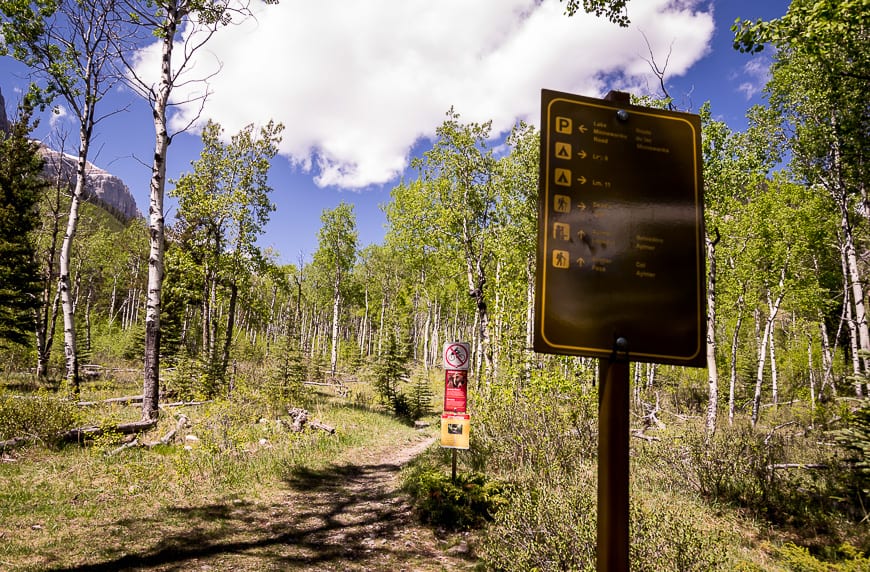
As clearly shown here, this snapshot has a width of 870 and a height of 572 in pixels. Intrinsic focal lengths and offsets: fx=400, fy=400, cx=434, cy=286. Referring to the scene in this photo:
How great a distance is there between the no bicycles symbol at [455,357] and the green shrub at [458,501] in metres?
2.11

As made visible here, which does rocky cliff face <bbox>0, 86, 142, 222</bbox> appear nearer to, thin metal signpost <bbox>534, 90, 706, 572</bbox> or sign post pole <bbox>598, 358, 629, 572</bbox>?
thin metal signpost <bbox>534, 90, 706, 572</bbox>

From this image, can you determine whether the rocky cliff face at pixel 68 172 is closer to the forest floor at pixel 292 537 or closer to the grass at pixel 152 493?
the grass at pixel 152 493

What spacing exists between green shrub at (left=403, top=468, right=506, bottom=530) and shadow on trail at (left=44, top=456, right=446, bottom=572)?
440 millimetres

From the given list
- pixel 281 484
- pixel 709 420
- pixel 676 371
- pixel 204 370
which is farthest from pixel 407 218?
pixel 676 371

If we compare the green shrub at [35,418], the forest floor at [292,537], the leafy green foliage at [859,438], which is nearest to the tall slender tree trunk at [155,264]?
the green shrub at [35,418]

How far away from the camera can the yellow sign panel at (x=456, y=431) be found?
755 cm

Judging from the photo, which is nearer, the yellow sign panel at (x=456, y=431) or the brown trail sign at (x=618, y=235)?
the brown trail sign at (x=618, y=235)

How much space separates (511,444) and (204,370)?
1321 cm

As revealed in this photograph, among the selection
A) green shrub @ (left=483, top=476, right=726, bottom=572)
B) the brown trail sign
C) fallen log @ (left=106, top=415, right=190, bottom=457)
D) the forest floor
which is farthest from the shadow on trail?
the brown trail sign

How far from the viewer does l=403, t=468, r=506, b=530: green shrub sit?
272 inches

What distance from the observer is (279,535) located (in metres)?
6.51

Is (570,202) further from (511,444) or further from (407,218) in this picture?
(407,218)

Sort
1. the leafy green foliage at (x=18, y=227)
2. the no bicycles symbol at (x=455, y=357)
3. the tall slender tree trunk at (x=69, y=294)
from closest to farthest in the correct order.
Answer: the no bicycles symbol at (x=455, y=357) < the tall slender tree trunk at (x=69, y=294) < the leafy green foliage at (x=18, y=227)

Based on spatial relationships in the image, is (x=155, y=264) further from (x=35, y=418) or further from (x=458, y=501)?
(x=458, y=501)
